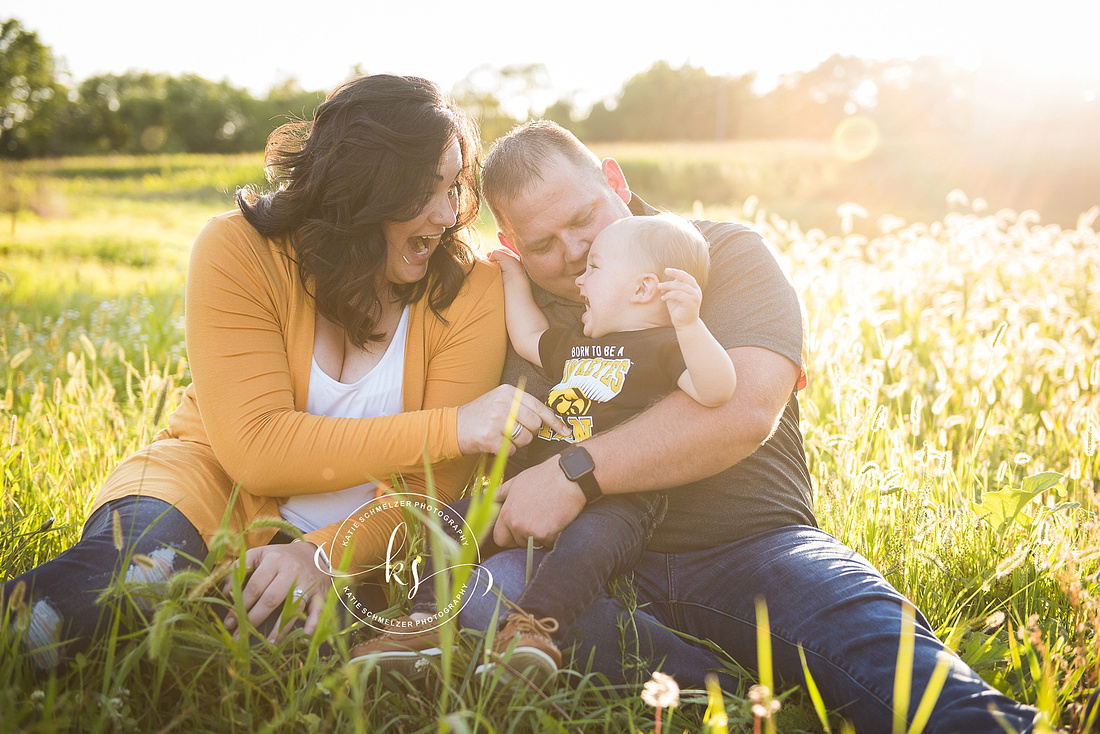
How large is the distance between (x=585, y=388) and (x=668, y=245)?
54 cm

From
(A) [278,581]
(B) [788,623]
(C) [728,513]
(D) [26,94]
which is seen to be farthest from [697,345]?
(D) [26,94]

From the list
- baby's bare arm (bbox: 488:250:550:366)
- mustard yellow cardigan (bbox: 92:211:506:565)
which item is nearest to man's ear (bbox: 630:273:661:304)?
baby's bare arm (bbox: 488:250:550:366)

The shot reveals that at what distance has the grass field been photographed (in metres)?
Answer: 1.53

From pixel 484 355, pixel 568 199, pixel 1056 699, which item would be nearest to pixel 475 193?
pixel 568 199

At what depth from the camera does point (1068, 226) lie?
18625mm

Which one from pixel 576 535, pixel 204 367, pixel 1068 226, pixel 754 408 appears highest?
pixel 204 367

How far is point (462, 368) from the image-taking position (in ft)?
8.05

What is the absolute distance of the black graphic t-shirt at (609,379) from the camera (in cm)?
220

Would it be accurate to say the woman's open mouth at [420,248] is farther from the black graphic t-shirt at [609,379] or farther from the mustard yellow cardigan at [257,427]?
the black graphic t-shirt at [609,379]

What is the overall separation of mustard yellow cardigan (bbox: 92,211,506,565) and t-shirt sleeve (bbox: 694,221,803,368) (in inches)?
37.2

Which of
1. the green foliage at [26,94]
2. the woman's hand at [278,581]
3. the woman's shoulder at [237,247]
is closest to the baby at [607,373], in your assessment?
the woman's hand at [278,581]

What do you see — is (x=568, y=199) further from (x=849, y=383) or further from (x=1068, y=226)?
(x=1068, y=226)

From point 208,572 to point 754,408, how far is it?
1563mm

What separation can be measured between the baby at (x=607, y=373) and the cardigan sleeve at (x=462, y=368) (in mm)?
82
